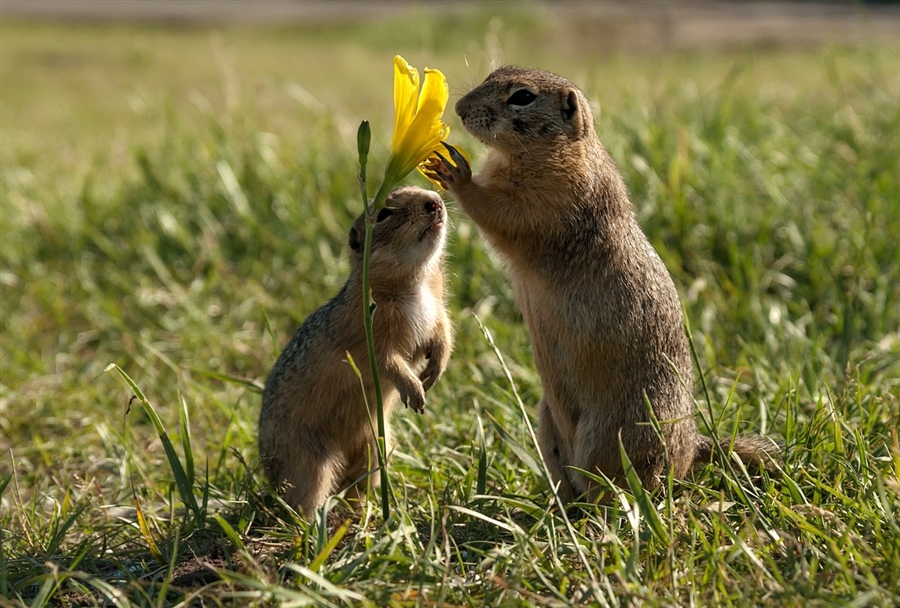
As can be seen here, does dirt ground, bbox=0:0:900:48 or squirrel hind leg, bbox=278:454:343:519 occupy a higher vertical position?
squirrel hind leg, bbox=278:454:343:519

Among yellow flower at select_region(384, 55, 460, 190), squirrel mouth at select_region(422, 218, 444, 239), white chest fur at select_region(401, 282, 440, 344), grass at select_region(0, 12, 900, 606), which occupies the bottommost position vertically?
grass at select_region(0, 12, 900, 606)

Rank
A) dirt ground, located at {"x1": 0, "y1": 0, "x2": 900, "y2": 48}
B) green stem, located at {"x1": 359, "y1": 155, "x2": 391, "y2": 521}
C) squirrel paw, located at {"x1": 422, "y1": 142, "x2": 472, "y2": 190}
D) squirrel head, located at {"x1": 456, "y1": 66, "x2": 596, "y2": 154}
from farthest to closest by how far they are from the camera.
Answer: dirt ground, located at {"x1": 0, "y1": 0, "x2": 900, "y2": 48}, squirrel head, located at {"x1": 456, "y1": 66, "x2": 596, "y2": 154}, squirrel paw, located at {"x1": 422, "y1": 142, "x2": 472, "y2": 190}, green stem, located at {"x1": 359, "y1": 155, "x2": 391, "y2": 521}

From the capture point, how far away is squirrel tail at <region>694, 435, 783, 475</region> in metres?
3.03

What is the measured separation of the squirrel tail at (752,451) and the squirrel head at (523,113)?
1088 millimetres

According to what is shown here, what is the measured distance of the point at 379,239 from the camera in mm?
3211

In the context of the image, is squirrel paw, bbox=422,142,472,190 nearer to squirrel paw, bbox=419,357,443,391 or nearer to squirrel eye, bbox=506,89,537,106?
squirrel eye, bbox=506,89,537,106

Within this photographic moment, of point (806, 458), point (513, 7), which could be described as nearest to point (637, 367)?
point (806, 458)

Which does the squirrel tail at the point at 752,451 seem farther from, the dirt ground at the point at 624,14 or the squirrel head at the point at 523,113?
the dirt ground at the point at 624,14

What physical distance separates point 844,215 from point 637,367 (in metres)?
2.57

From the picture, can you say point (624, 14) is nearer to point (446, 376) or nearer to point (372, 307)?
point (446, 376)

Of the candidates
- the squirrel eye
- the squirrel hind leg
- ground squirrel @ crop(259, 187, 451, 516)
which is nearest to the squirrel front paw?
ground squirrel @ crop(259, 187, 451, 516)

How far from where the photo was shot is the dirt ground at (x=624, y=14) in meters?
15.4

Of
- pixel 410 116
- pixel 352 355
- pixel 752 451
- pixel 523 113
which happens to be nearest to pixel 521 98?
pixel 523 113

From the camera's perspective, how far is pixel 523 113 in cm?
331
